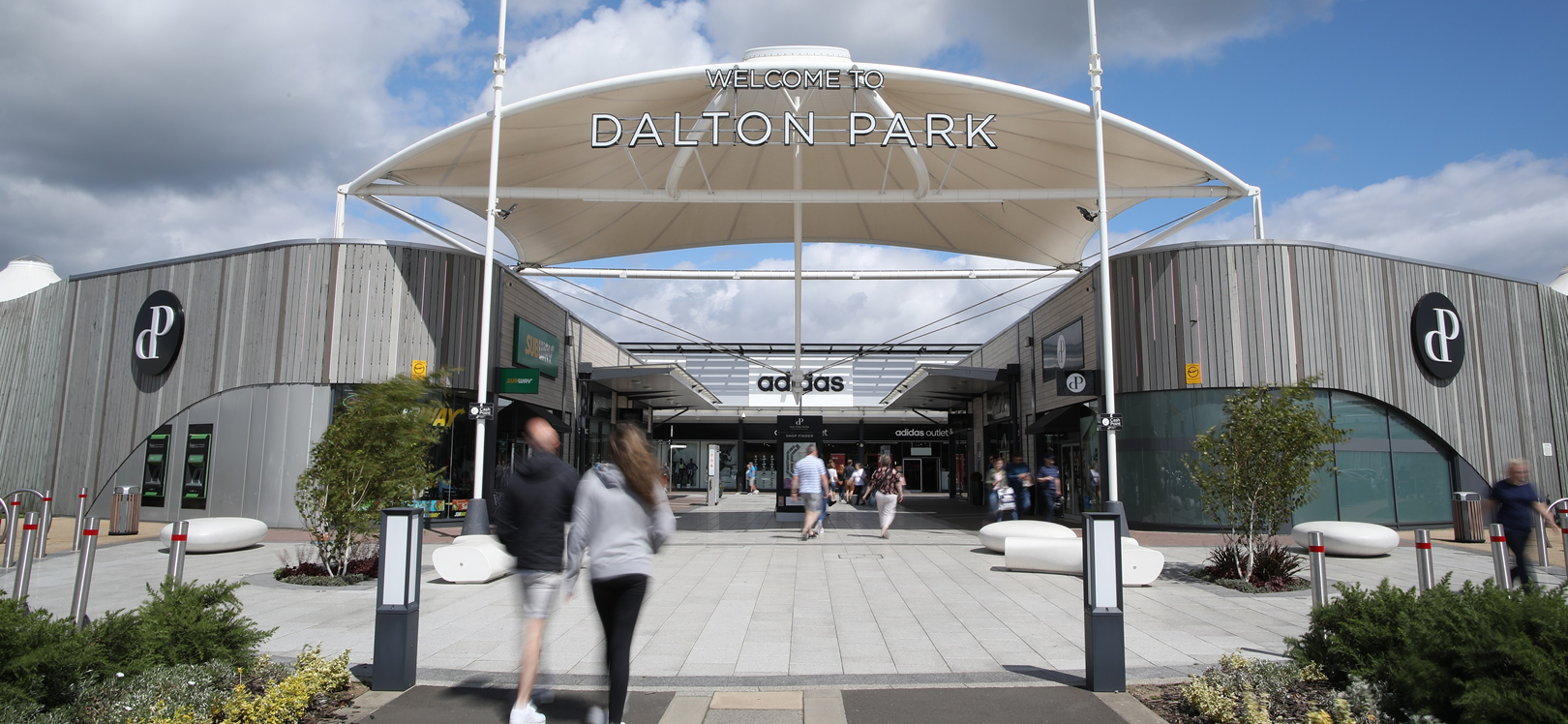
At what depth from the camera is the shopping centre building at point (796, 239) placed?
16.9 metres

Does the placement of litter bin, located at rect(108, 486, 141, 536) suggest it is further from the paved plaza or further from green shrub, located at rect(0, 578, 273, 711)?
green shrub, located at rect(0, 578, 273, 711)

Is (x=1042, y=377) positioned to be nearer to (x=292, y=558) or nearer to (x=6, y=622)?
(x=292, y=558)

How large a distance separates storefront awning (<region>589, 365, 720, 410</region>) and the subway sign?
4.40 feet

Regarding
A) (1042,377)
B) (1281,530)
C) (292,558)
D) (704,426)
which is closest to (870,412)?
(704,426)

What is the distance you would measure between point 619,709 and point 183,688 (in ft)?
7.09

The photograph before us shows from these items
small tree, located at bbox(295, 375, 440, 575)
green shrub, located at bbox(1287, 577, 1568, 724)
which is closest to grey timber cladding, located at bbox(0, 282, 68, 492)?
small tree, located at bbox(295, 375, 440, 575)

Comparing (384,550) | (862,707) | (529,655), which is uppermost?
(384,550)

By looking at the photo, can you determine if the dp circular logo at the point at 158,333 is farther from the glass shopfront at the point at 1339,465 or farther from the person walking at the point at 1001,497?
the glass shopfront at the point at 1339,465

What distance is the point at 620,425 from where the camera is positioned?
4.55m

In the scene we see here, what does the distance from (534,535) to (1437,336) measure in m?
19.5

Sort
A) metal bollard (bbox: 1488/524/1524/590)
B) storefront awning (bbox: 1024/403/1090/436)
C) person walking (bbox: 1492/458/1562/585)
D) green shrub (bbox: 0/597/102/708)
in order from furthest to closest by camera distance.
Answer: storefront awning (bbox: 1024/403/1090/436), person walking (bbox: 1492/458/1562/585), metal bollard (bbox: 1488/524/1524/590), green shrub (bbox: 0/597/102/708)

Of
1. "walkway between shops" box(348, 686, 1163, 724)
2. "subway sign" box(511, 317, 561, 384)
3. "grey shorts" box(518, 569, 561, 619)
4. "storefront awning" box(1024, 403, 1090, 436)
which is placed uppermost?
"subway sign" box(511, 317, 561, 384)

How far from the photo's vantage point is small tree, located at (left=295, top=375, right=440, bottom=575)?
9969 millimetres

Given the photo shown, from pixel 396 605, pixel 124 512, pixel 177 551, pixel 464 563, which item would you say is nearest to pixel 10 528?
pixel 464 563
